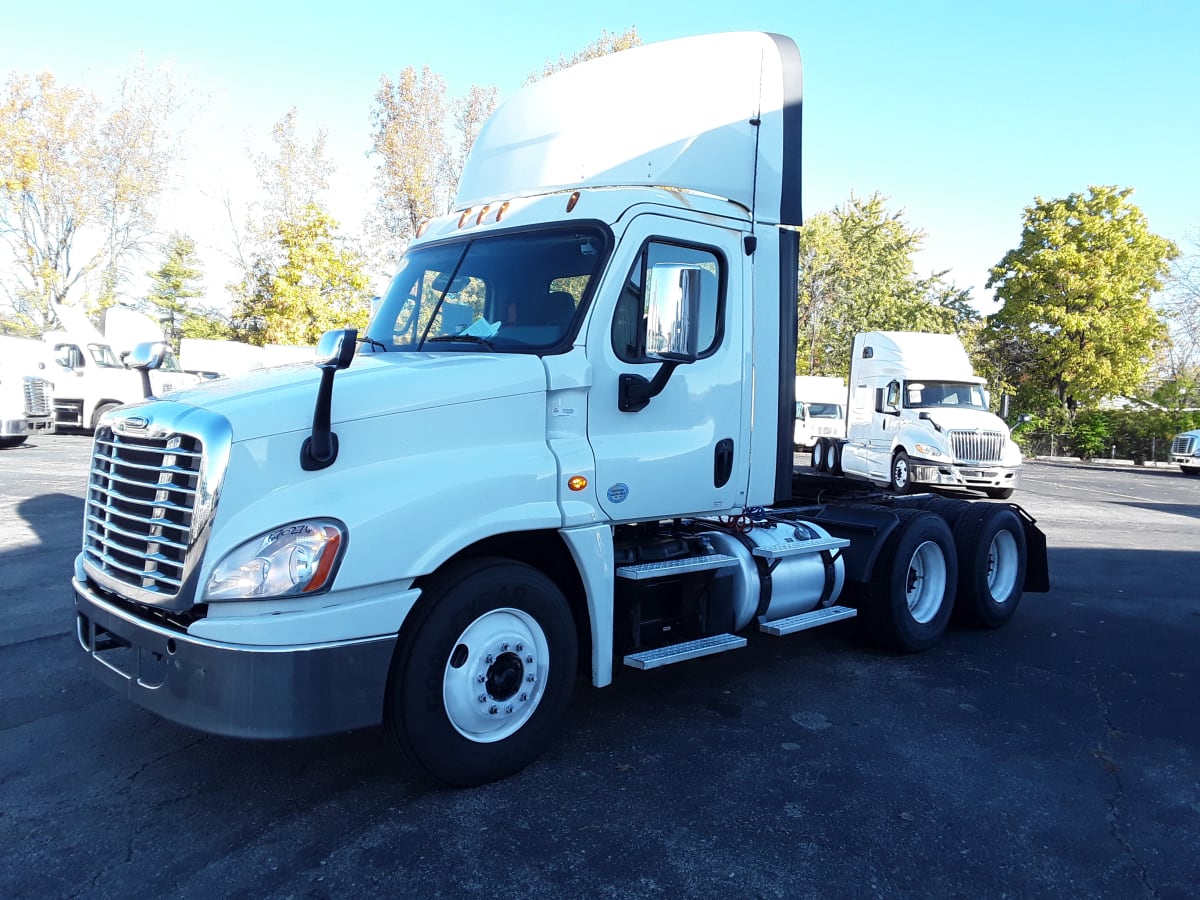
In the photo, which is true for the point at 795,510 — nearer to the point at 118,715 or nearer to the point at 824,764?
the point at 824,764

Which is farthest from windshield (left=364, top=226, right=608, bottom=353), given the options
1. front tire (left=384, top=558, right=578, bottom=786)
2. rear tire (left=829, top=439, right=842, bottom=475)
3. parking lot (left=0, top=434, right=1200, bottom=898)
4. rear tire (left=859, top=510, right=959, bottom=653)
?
rear tire (left=829, top=439, right=842, bottom=475)

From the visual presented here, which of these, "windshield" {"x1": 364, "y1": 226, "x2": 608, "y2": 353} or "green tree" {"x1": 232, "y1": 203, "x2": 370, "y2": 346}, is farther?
"green tree" {"x1": 232, "y1": 203, "x2": 370, "y2": 346}

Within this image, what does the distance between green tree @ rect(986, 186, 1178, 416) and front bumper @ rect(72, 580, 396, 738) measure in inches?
1561

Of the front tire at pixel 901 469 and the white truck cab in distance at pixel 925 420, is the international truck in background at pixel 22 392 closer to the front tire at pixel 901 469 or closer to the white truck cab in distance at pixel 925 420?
the white truck cab in distance at pixel 925 420

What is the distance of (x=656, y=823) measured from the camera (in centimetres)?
363

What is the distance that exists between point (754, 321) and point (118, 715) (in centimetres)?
422

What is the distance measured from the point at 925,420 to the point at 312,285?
1911 cm

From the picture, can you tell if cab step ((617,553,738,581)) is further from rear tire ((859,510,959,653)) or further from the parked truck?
rear tire ((859,510,959,653))

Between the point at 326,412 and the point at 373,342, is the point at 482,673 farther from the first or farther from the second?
the point at 373,342

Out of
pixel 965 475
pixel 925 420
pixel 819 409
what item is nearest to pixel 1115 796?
pixel 965 475

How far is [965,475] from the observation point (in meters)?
18.2

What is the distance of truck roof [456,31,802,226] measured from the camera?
505cm

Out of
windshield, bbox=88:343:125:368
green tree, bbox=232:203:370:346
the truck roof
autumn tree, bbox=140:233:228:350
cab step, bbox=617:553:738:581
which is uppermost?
autumn tree, bbox=140:233:228:350

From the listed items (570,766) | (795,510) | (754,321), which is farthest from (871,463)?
(570,766)
